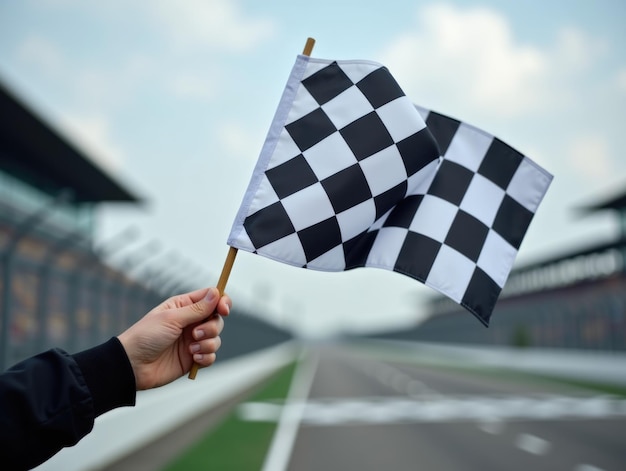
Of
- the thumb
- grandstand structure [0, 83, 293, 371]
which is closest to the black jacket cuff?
the thumb

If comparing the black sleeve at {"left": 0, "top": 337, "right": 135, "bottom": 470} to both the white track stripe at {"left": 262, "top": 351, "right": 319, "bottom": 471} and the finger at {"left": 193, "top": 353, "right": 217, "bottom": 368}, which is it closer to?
the finger at {"left": 193, "top": 353, "right": 217, "bottom": 368}

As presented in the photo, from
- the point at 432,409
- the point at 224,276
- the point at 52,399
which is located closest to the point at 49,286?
the point at 224,276

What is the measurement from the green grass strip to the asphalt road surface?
0.24 m

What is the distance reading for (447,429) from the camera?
11570mm

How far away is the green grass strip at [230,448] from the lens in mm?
8380

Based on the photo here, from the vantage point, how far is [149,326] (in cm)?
219

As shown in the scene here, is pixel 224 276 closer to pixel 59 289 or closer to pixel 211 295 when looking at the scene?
pixel 211 295

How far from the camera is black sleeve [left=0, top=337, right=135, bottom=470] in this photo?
5.71 feet

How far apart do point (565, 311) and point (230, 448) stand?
828 inches

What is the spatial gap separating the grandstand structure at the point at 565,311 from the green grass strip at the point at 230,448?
10.8m

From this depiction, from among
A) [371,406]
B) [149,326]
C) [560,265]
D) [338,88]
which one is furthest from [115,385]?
[560,265]

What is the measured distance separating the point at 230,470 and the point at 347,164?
5.88m

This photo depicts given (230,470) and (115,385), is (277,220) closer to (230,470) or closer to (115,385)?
(115,385)

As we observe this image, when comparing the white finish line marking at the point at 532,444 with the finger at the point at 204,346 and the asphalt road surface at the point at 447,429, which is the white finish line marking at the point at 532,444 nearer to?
the asphalt road surface at the point at 447,429
